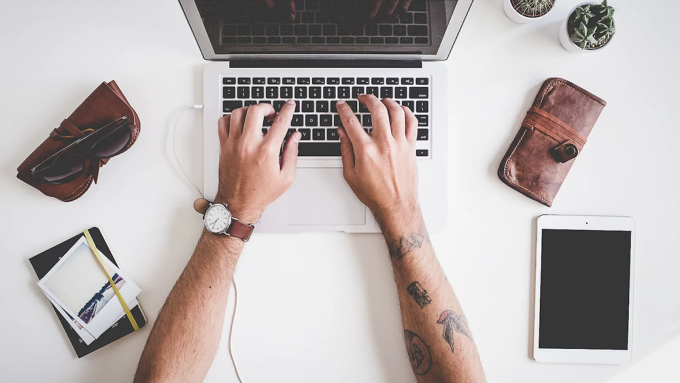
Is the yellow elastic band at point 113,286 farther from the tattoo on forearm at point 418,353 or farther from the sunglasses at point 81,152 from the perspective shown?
the tattoo on forearm at point 418,353

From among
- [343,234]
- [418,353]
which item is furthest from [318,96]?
[418,353]

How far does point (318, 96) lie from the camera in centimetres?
99

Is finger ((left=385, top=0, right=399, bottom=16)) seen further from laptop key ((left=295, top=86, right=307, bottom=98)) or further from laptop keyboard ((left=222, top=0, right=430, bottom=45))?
laptop key ((left=295, top=86, right=307, bottom=98))

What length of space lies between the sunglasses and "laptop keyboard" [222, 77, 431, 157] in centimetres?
25

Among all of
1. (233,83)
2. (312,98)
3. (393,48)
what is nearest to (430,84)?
(393,48)

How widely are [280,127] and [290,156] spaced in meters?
0.07

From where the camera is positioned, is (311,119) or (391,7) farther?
(311,119)

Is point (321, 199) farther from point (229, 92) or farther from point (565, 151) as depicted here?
point (565, 151)

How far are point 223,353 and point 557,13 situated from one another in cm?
122

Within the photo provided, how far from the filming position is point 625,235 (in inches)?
40.8

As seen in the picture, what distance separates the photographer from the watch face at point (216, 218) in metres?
0.98

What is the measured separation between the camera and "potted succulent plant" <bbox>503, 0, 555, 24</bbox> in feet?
3.29

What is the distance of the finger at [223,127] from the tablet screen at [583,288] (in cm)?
83

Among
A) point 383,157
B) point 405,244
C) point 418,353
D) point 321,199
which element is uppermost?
point 383,157
